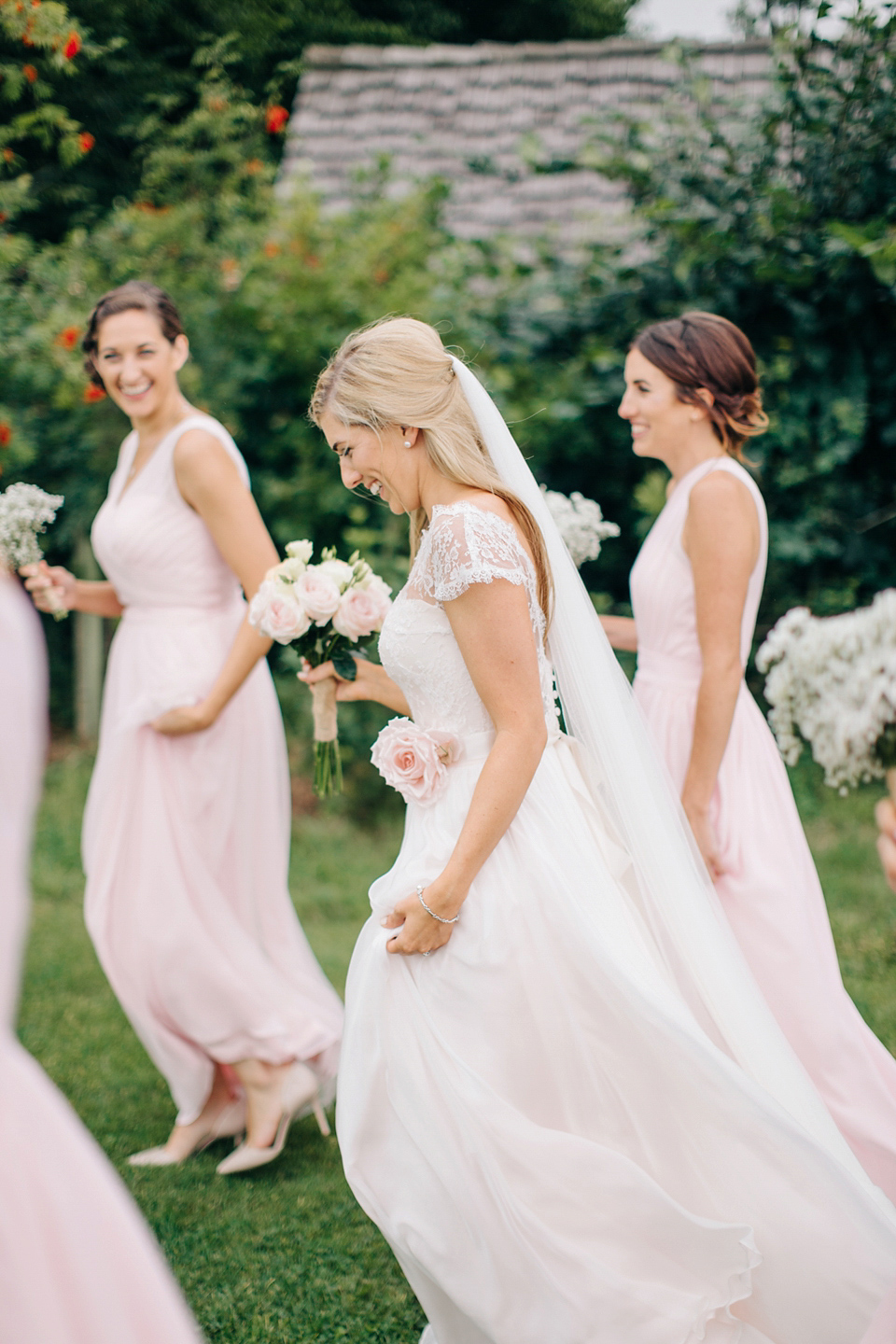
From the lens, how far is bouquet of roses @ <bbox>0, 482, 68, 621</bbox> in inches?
132

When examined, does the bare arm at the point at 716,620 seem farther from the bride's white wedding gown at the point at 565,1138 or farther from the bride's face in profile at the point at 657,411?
the bride's white wedding gown at the point at 565,1138

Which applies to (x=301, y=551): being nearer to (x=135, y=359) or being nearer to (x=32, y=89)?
(x=135, y=359)

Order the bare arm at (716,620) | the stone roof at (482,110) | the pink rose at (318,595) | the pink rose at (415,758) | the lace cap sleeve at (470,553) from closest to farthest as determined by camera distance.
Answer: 1. the lace cap sleeve at (470,553)
2. the pink rose at (415,758)
3. the pink rose at (318,595)
4. the bare arm at (716,620)
5. the stone roof at (482,110)

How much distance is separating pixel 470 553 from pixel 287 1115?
216 centimetres

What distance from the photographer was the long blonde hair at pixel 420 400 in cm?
244

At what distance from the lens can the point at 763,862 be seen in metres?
2.98

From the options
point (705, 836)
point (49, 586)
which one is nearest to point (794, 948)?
point (705, 836)

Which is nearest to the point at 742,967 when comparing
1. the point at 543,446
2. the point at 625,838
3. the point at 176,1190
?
the point at 625,838

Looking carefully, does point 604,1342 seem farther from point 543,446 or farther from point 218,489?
point 543,446

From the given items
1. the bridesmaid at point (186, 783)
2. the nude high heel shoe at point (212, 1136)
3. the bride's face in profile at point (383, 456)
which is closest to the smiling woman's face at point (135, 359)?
the bridesmaid at point (186, 783)

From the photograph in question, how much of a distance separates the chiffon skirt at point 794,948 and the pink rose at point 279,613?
1.12 metres

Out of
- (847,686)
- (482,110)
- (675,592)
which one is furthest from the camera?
(482,110)

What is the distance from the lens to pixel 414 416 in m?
2.43

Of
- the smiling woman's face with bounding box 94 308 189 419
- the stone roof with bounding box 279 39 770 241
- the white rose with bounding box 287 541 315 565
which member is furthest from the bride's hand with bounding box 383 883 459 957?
the stone roof with bounding box 279 39 770 241
